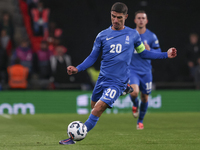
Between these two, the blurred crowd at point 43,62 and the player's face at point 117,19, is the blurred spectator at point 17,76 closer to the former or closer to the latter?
the blurred crowd at point 43,62

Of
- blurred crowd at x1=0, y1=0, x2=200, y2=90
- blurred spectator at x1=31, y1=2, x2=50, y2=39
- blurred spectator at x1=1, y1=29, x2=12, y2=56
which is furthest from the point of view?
blurred spectator at x1=31, y1=2, x2=50, y2=39

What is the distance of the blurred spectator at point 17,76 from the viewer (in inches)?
584

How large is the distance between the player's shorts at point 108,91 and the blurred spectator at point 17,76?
806cm

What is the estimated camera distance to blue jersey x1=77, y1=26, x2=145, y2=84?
6972mm

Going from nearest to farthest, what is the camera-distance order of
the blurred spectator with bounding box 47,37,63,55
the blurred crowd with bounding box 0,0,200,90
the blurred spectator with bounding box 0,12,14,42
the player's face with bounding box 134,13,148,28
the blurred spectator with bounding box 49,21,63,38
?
1. the player's face with bounding box 134,13,148,28
2. the blurred crowd with bounding box 0,0,200,90
3. the blurred spectator with bounding box 47,37,63,55
4. the blurred spectator with bounding box 0,12,14,42
5. the blurred spectator with bounding box 49,21,63,38

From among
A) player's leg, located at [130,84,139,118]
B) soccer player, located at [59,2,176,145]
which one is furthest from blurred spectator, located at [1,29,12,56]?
soccer player, located at [59,2,176,145]

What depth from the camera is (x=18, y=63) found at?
14.9 meters

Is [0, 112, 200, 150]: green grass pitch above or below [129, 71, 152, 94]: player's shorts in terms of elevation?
below

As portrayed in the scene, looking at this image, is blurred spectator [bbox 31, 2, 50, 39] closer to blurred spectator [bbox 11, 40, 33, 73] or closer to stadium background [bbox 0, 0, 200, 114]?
stadium background [bbox 0, 0, 200, 114]

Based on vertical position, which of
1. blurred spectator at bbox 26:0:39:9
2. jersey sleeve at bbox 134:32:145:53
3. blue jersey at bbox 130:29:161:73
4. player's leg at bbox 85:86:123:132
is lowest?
player's leg at bbox 85:86:123:132

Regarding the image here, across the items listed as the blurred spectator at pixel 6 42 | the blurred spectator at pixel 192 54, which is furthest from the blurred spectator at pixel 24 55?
the blurred spectator at pixel 192 54

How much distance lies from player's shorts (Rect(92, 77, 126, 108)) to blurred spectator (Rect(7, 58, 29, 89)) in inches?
318

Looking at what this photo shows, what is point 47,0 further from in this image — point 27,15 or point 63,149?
point 63,149

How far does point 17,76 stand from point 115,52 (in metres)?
8.62
